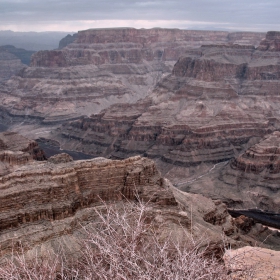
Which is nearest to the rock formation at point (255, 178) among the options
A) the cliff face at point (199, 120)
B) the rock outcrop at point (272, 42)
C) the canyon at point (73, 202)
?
the cliff face at point (199, 120)

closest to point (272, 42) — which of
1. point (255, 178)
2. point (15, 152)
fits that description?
point (255, 178)

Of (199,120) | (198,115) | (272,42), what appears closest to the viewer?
(199,120)

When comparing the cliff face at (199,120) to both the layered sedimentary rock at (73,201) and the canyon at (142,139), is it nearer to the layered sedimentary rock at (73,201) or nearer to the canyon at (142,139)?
the canyon at (142,139)

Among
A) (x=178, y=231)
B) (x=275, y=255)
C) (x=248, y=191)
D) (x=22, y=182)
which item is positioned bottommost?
(x=248, y=191)

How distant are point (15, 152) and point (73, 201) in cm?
3365

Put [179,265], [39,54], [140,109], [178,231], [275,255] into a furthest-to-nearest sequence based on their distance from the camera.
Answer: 1. [39,54]
2. [140,109]
3. [275,255]
4. [178,231]
5. [179,265]

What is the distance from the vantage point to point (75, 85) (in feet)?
522

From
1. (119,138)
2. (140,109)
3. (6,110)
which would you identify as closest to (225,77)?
(140,109)

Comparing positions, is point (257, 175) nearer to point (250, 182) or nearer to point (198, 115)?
point (250, 182)

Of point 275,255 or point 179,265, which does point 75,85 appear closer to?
point 275,255

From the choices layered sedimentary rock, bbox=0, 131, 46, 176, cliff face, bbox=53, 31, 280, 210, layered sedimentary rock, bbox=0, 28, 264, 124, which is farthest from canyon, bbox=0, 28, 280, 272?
layered sedimentary rock, bbox=0, 28, 264, 124

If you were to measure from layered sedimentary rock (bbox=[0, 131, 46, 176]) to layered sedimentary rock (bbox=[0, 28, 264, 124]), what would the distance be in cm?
5824

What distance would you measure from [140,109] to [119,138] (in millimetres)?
14294

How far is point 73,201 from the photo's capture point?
1420 inches
